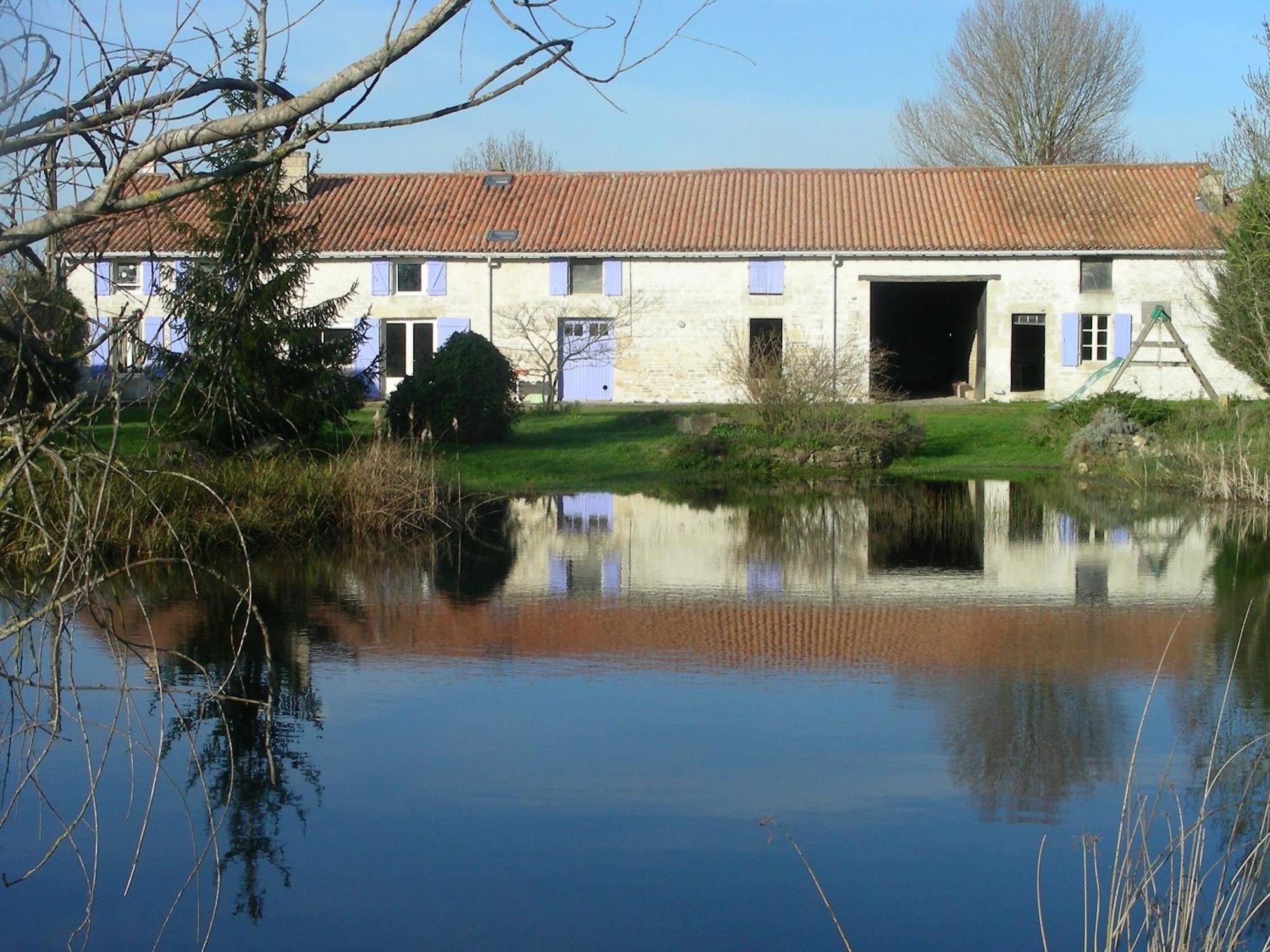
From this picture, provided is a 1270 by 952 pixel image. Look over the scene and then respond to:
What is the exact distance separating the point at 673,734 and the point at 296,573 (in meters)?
6.25

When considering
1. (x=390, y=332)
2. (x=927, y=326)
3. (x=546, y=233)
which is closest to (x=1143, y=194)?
(x=927, y=326)

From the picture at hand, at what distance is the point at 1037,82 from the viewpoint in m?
46.0

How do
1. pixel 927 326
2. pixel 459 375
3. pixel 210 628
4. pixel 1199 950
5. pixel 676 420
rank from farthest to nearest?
1. pixel 927 326
2. pixel 676 420
3. pixel 459 375
4. pixel 210 628
5. pixel 1199 950

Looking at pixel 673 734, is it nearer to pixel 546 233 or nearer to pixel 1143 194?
pixel 546 233

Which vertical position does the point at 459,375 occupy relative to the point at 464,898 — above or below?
above

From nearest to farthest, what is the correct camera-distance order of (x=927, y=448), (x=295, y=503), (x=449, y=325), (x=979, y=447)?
(x=295, y=503) < (x=927, y=448) < (x=979, y=447) < (x=449, y=325)

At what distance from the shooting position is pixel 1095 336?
3441 centimetres

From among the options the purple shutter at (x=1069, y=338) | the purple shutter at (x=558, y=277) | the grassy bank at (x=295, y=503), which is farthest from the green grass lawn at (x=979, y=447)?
the purple shutter at (x=558, y=277)

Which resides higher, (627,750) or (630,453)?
(630,453)

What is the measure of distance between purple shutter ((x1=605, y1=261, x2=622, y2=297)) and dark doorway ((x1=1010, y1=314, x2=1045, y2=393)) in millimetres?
9778

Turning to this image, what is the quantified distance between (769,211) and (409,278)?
30.4 ft

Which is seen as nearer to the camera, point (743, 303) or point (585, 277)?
point (743, 303)

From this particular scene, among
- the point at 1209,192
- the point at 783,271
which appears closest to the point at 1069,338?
the point at 1209,192

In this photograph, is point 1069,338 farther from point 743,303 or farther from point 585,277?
point 585,277
